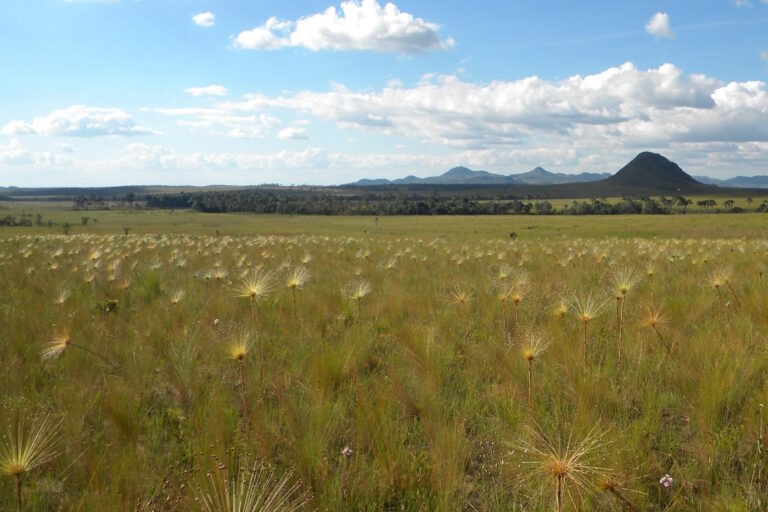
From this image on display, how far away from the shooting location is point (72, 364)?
4680 millimetres

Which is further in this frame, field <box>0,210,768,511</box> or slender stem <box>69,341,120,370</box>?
slender stem <box>69,341,120,370</box>

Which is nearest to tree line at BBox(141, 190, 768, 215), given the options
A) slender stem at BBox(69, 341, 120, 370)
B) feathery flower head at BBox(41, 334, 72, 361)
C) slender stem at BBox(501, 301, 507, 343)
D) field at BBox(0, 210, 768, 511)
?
slender stem at BBox(501, 301, 507, 343)

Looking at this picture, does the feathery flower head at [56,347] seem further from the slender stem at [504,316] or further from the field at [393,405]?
the slender stem at [504,316]

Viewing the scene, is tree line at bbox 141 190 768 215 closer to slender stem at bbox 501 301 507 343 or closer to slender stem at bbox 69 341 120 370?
slender stem at bbox 501 301 507 343

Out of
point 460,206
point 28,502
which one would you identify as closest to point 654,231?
point 28,502

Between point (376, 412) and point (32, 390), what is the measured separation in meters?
2.96

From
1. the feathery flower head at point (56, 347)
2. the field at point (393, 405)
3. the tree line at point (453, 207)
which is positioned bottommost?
the field at point (393, 405)

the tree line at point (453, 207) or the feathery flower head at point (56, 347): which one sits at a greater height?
the tree line at point (453, 207)

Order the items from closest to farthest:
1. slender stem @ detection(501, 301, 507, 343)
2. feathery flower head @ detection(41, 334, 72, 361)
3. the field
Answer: the field → feathery flower head @ detection(41, 334, 72, 361) → slender stem @ detection(501, 301, 507, 343)

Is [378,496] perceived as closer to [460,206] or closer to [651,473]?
[651,473]

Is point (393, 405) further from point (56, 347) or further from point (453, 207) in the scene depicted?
point (453, 207)

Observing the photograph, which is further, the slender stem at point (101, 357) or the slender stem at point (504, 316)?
the slender stem at point (504, 316)

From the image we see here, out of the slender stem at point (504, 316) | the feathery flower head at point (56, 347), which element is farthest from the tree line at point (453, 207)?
the feathery flower head at point (56, 347)

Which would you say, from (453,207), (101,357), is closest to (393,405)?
(101,357)
